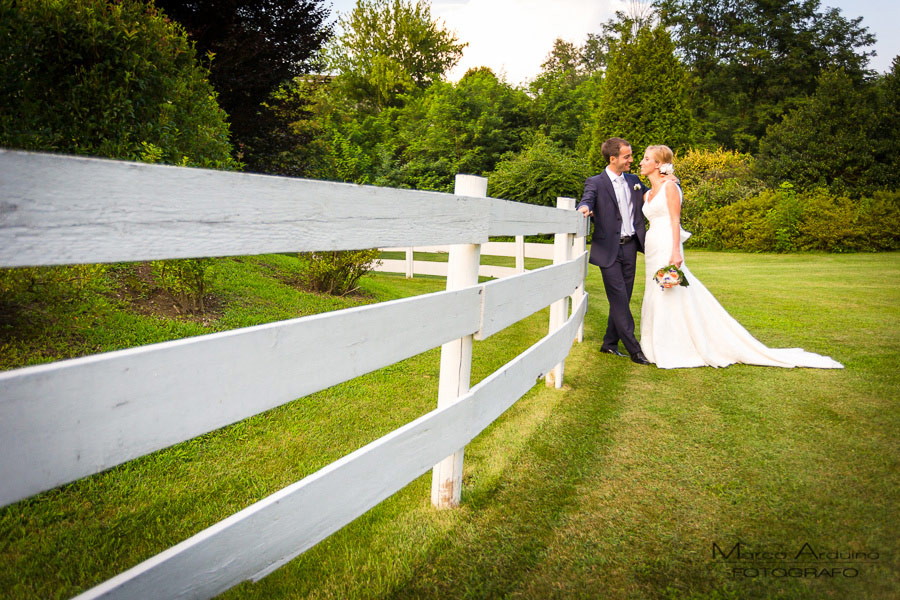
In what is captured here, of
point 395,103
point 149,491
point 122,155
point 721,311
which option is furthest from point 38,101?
point 395,103

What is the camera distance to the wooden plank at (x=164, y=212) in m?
0.89

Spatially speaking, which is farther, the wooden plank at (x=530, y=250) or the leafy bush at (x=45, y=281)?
the wooden plank at (x=530, y=250)

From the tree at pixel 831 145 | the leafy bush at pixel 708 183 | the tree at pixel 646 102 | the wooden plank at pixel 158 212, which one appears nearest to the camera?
the wooden plank at pixel 158 212

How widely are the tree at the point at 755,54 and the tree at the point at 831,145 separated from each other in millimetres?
8170

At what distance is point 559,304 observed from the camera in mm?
4488

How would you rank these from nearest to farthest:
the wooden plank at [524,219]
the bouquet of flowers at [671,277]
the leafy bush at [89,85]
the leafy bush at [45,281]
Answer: the wooden plank at [524,219], the leafy bush at [45,281], the leafy bush at [89,85], the bouquet of flowers at [671,277]

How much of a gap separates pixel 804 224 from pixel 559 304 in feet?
62.4

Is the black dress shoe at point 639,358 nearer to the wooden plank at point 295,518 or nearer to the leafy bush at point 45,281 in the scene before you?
the wooden plank at point 295,518

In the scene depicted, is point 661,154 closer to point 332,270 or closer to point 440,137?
point 332,270

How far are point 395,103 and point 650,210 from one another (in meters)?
33.0

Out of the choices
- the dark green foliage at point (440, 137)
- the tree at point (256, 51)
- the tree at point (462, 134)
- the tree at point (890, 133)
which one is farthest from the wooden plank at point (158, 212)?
the tree at point (890, 133)

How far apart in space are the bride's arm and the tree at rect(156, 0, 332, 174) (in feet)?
27.3

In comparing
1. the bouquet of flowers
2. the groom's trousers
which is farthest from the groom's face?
the bouquet of flowers

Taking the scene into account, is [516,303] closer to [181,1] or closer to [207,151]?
[207,151]
